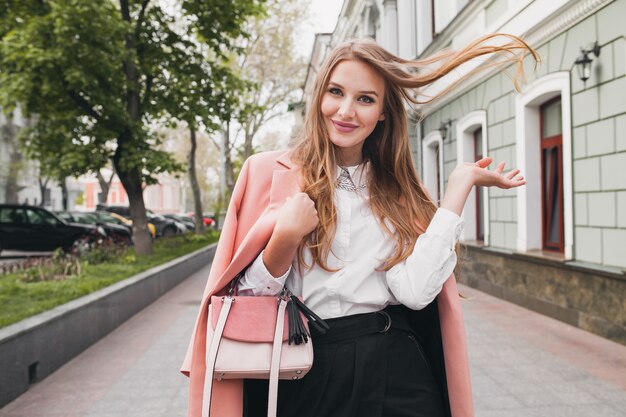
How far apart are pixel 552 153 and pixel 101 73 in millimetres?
8470

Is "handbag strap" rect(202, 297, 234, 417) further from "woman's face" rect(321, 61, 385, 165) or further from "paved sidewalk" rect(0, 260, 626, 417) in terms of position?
"paved sidewalk" rect(0, 260, 626, 417)

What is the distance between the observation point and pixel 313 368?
1579 mm

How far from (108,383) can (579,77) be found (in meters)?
6.17

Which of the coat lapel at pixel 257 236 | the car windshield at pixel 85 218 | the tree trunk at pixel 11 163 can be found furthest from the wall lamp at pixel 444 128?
the tree trunk at pixel 11 163

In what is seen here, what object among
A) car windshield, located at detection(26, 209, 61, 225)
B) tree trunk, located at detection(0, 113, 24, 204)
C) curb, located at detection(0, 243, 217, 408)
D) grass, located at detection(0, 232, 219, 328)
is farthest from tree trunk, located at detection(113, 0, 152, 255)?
tree trunk, located at detection(0, 113, 24, 204)

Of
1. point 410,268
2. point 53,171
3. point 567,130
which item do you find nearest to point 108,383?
point 410,268

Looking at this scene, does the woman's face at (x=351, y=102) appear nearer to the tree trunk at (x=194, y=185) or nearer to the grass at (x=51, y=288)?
the grass at (x=51, y=288)

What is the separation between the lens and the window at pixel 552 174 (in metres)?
8.12

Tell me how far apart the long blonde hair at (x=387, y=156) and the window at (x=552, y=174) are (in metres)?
6.96

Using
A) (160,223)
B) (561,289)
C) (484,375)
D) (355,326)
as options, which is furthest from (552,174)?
(160,223)

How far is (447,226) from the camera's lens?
1.59m

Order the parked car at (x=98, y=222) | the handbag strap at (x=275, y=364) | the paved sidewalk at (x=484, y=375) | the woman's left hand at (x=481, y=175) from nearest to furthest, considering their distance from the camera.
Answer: the handbag strap at (x=275, y=364) → the woman's left hand at (x=481, y=175) → the paved sidewalk at (x=484, y=375) → the parked car at (x=98, y=222)

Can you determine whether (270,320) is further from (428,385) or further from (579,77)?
(579,77)

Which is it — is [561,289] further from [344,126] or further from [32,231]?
[32,231]
